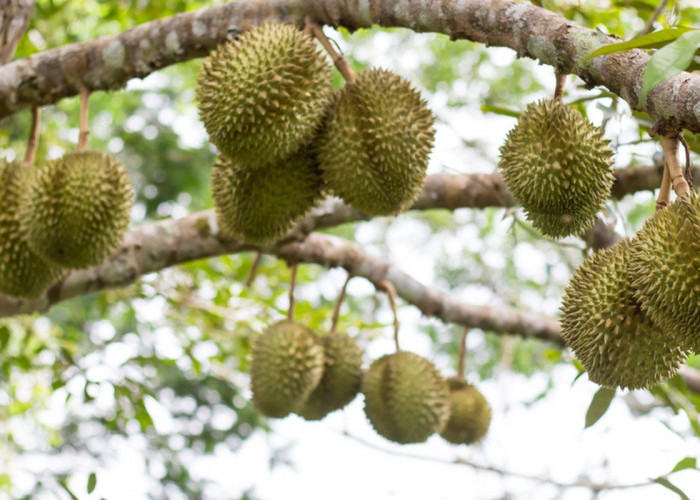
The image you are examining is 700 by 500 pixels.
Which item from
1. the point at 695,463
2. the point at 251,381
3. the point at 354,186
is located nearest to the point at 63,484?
the point at 251,381

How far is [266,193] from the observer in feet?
6.57

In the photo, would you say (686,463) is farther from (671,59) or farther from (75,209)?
(75,209)

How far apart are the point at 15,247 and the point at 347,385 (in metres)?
1.17

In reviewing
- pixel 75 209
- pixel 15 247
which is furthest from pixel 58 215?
pixel 15 247

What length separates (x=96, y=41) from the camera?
2.24m

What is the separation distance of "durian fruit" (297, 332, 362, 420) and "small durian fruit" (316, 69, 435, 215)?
2.73 ft

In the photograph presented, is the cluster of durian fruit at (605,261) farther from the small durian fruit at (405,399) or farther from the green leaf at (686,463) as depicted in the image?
the small durian fruit at (405,399)

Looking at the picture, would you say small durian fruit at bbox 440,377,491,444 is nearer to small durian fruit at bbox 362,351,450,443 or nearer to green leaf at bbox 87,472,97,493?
small durian fruit at bbox 362,351,450,443

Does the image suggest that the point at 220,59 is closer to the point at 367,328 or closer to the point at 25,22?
the point at 25,22

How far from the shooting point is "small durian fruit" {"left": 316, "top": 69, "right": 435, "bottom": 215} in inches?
74.3

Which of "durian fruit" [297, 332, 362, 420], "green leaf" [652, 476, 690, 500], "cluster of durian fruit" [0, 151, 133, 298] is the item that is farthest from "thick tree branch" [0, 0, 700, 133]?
"durian fruit" [297, 332, 362, 420]

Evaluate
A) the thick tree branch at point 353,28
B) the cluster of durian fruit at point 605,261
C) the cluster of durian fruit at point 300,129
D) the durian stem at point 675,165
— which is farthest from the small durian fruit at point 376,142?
the durian stem at point 675,165

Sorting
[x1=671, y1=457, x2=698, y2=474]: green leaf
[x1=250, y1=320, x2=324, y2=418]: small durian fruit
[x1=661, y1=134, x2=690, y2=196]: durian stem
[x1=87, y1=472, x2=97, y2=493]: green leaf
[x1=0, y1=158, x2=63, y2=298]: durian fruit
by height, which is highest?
[x1=661, y1=134, x2=690, y2=196]: durian stem

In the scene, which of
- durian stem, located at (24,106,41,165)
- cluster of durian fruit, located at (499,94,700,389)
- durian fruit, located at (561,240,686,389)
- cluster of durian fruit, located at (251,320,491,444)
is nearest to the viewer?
cluster of durian fruit, located at (499,94,700,389)
